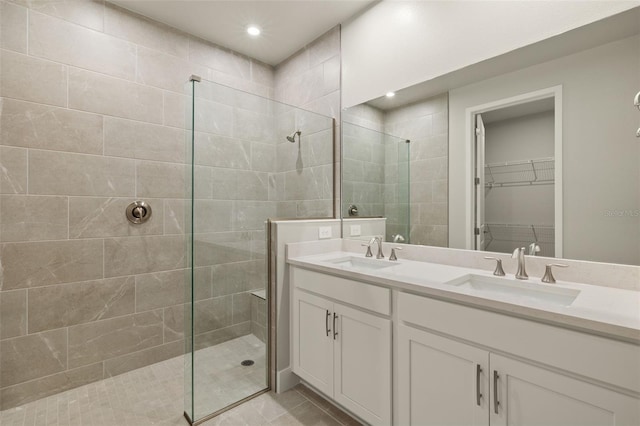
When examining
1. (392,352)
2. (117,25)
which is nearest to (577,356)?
(392,352)

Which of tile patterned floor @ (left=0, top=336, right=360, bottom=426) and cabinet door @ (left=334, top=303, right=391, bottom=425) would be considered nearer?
cabinet door @ (left=334, top=303, right=391, bottom=425)

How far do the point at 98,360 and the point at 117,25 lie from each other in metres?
2.39

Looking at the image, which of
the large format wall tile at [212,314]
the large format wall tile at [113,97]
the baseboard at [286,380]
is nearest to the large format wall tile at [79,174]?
the large format wall tile at [113,97]

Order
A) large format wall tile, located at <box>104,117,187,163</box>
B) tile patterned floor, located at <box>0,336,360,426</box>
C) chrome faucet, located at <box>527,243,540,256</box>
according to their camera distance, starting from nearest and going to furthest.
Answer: chrome faucet, located at <box>527,243,540,256</box>
tile patterned floor, located at <box>0,336,360,426</box>
large format wall tile, located at <box>104,117,187,163</box>

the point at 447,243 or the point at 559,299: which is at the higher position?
the point at 447,243

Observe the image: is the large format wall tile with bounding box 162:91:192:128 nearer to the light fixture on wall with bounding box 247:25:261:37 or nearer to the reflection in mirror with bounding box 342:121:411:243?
the light fixture on wall with bounding box 247:25:261:37

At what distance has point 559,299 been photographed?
1285 mm

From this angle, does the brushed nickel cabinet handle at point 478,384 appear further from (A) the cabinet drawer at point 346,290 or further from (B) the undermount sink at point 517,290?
(A) the cabinet drawer at point 346,290

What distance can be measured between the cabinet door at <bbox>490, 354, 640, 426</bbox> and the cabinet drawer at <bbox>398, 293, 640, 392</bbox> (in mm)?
34

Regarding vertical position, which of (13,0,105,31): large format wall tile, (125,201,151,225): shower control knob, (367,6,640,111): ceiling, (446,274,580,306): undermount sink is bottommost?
(446,274,580,306): undermount sink

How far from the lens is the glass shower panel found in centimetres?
178

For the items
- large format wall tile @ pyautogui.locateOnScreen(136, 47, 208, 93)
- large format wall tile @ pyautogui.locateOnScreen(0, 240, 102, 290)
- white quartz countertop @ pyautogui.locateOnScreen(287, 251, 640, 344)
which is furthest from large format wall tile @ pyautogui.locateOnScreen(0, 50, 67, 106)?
white quartz countertop @ pyautogui.locateOnScreen(287, 251, 640, 344)

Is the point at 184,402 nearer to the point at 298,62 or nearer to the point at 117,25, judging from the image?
the point at 117,25

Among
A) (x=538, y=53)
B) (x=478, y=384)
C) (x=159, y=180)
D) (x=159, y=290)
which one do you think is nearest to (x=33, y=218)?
(x=159, y=180)
